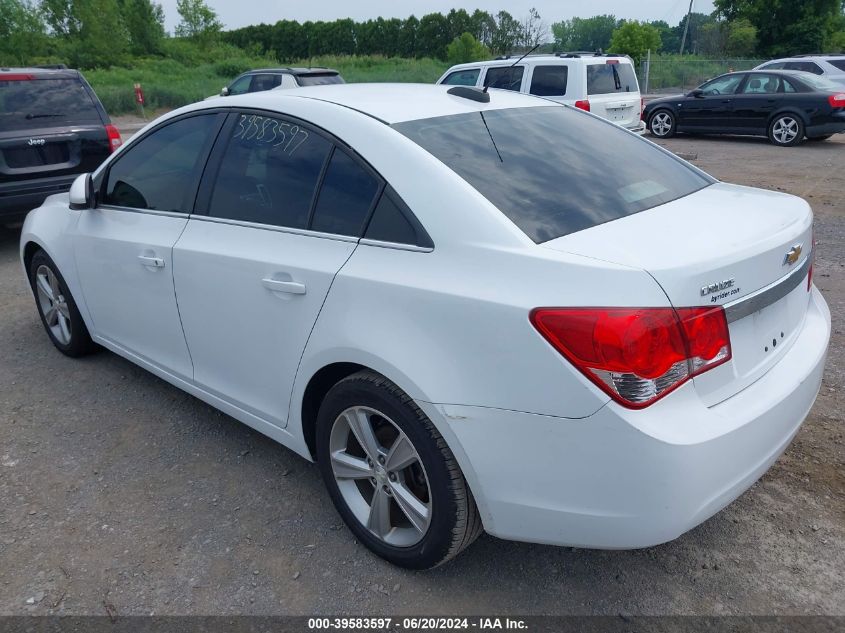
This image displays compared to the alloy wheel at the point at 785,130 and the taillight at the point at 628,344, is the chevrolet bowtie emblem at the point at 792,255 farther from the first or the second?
→ the alloy wheel at the point at 785,130

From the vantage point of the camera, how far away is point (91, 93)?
7352 millimetres

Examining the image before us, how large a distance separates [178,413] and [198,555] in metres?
1.25

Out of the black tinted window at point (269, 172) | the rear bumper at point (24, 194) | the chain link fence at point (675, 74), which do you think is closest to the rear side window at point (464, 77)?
the rear bumper at point (24, 194)

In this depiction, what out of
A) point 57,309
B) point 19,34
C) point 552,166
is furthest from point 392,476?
point 19,34

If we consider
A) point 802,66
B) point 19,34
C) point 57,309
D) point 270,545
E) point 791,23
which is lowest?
point 270,545

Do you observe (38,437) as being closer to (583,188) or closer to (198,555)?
(198,555)

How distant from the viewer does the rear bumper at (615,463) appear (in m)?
1.82

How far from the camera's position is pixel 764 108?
13.5 m

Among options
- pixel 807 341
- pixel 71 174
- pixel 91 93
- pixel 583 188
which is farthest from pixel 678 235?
pixel 91 93

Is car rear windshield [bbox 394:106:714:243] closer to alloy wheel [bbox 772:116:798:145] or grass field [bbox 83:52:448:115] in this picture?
alloy wheel [bbox 772:116:798:145]

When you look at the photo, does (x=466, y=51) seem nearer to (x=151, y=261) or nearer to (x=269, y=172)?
(x=151, y=261)

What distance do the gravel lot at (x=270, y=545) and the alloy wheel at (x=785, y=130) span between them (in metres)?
11.3

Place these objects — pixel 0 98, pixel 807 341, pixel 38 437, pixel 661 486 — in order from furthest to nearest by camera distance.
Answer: pixel 0 98, pixel 38 437, pixel 807 341, pixel 661 486

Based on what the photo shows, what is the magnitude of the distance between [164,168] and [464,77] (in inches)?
380
